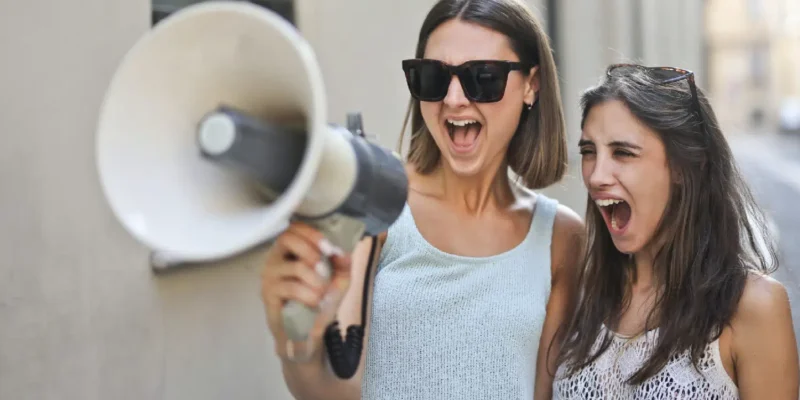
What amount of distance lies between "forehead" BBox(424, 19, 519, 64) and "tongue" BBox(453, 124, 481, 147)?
0.18 metres

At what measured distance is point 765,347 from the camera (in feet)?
7.06

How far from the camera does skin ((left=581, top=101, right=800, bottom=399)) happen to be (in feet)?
7.06

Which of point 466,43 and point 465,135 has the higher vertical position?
point 466,43

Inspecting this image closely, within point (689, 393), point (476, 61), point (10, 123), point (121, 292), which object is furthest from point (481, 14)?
point (121, 292)

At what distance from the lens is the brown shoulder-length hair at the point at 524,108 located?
237 centimetres

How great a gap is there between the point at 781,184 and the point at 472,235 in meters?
21.8

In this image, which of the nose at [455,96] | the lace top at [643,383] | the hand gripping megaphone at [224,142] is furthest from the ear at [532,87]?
the hand gripping megaphone at [224,142]

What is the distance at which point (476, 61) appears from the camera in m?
2.31

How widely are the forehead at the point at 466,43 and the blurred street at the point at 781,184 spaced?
0.93 metres

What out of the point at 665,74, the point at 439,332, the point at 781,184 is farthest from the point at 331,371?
the point at 781,184

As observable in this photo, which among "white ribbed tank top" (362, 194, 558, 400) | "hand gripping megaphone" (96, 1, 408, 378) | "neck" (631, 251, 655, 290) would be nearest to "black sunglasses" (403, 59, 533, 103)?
"white ribbed tank top" (362, 194, 558, 400)

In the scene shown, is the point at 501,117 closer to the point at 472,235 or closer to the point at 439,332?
the point at 472,235

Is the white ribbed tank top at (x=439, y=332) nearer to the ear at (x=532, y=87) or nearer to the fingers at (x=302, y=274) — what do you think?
the ear at (x=532, y=87)

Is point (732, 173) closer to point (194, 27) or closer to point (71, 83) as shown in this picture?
point (194, 27)
